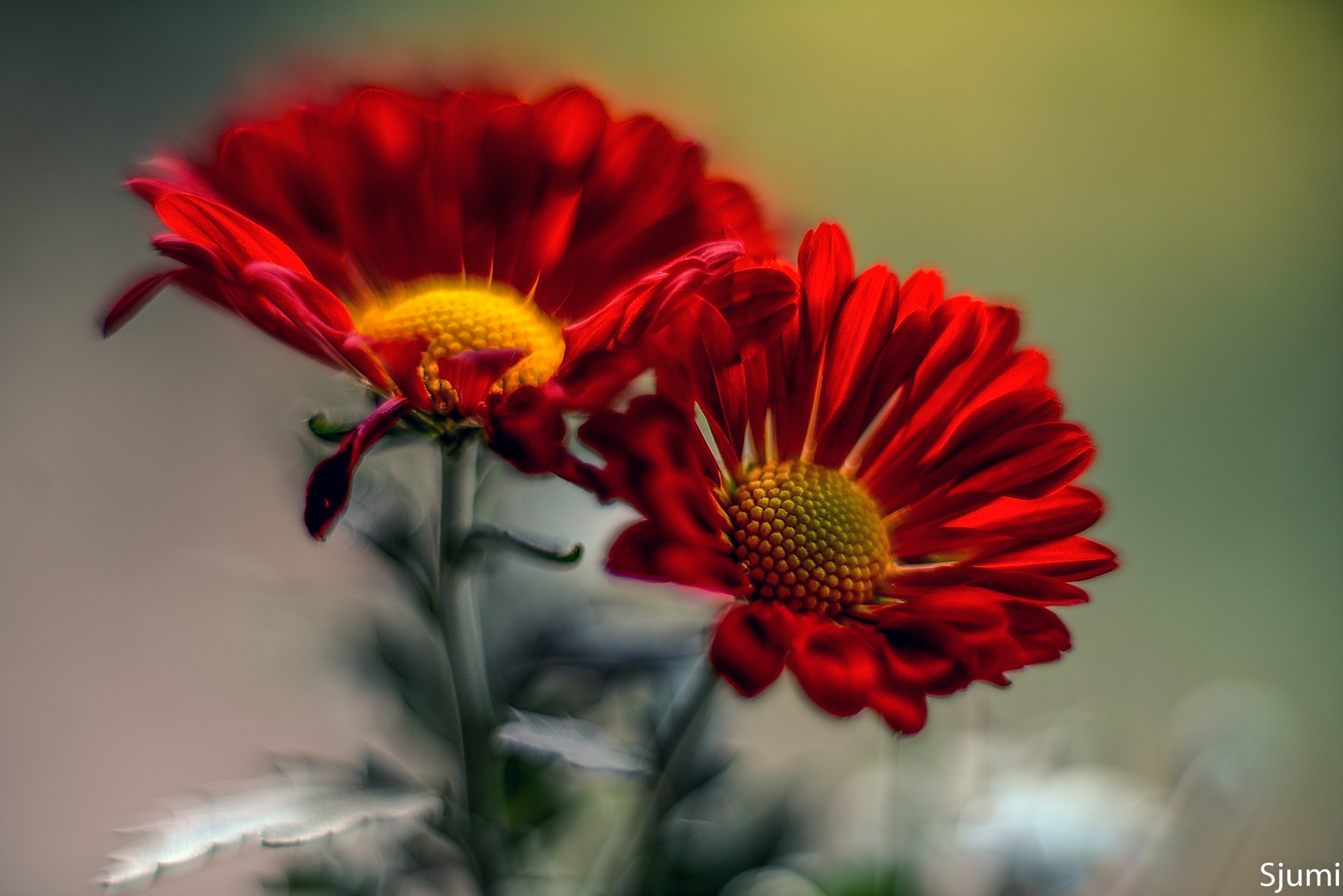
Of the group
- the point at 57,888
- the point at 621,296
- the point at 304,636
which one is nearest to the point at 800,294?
the point at 621,296

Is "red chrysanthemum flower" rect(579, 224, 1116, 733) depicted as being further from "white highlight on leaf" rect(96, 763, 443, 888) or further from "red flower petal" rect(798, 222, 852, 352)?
"white highlight on leaf" rect(96, 763, 443, 888)

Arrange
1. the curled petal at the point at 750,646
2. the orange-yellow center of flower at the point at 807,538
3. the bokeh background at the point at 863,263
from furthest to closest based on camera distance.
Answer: the bokeh background at the point at 863,263
the orange-yellow center of flower at the point at 807,538
the curled petal at the point at 750,646

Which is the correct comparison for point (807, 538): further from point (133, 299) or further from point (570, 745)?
point (133, 299)


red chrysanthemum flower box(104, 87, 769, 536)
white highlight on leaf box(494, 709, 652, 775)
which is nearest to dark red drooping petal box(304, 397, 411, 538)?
red chrysanthemum flower box(104, 87, 769, 536)

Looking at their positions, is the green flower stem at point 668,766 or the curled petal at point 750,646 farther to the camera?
the green flower stem at point 668,766

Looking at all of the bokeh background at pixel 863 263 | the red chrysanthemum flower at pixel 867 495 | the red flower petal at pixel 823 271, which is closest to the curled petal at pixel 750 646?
the red chrysanthemum flower at pixel 867 495

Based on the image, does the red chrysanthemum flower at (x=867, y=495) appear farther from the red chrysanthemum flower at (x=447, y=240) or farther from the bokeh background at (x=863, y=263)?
the bokeh background at (x=863, y=263)
